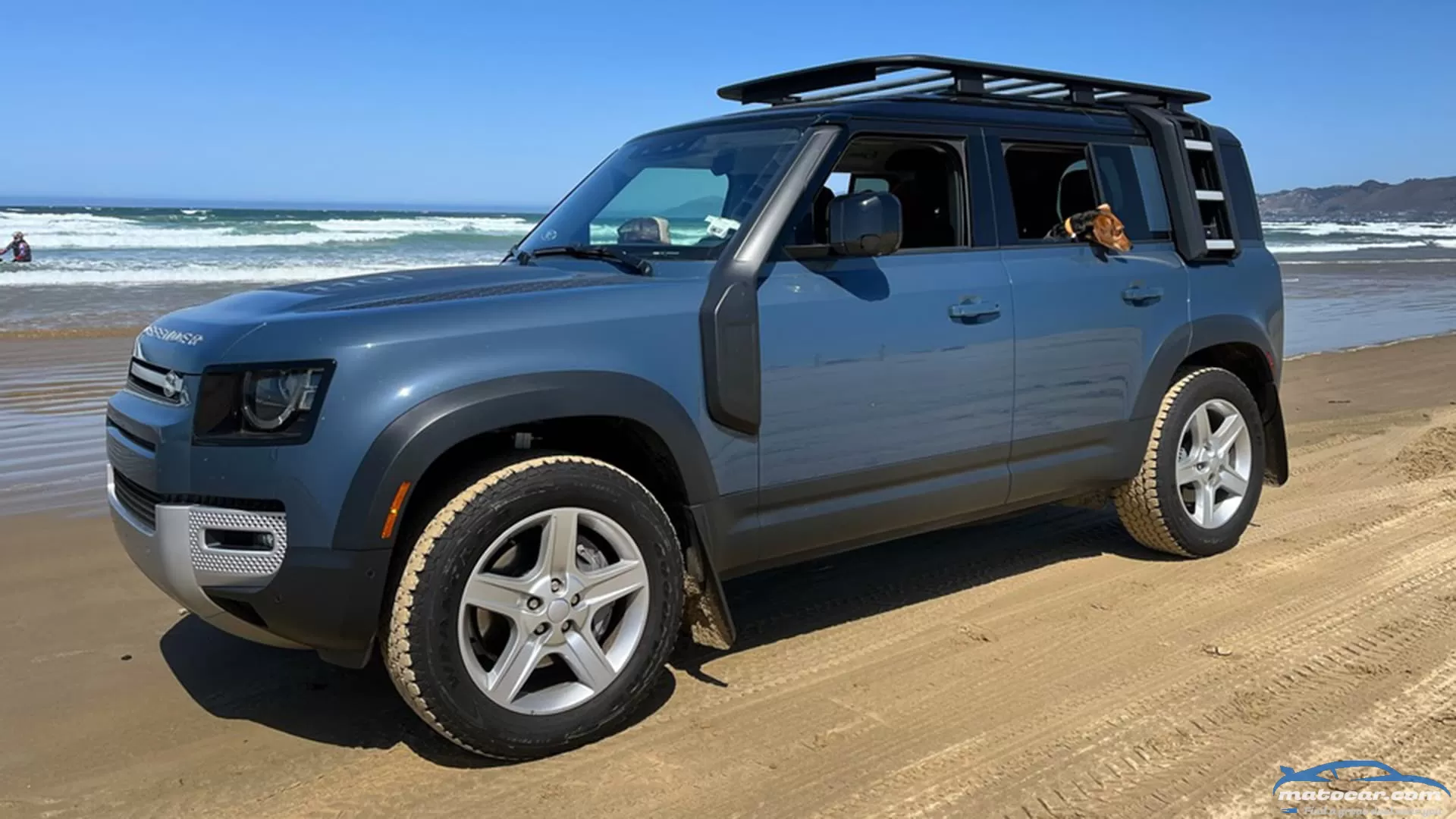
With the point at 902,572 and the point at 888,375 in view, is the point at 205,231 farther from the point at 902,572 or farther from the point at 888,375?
the point at 888,375

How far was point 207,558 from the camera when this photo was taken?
2.99 meters

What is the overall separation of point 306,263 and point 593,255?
28284 millimetres

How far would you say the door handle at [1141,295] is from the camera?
464 cm

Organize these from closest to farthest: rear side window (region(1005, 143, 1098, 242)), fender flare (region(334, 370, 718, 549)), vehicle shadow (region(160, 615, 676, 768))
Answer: fender flare (region(334, 370, 718, 549)) → vehicle shadow (region(160, 615, 676, 768)) → rear side window (region(1005, 143, 1098, 242))

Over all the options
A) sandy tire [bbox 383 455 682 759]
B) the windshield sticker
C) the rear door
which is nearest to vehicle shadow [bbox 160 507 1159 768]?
sandy tire [bbox 383 455 682 759]

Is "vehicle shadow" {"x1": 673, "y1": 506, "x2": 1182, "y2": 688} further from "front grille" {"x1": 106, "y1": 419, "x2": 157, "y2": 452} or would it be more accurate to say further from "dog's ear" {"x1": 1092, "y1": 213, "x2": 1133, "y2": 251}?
"front grille" {"x1": 106, "y1": 419, "x2": 157, "y2": 452}

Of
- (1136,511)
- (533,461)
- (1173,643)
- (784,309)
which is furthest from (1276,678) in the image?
(533,461)

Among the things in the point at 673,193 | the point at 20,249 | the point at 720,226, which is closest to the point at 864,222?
the point at 720,226

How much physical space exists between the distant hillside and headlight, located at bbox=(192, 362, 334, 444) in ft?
341

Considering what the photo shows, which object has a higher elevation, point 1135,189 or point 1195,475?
point 1135,189

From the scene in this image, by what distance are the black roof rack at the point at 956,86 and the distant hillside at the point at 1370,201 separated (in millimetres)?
100264

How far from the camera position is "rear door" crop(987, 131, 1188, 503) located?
14.2ft

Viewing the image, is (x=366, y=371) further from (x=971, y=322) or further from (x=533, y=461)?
(x=971, y=322)

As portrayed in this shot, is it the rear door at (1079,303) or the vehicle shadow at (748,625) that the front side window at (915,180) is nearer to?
the rear door at (1079,303)
